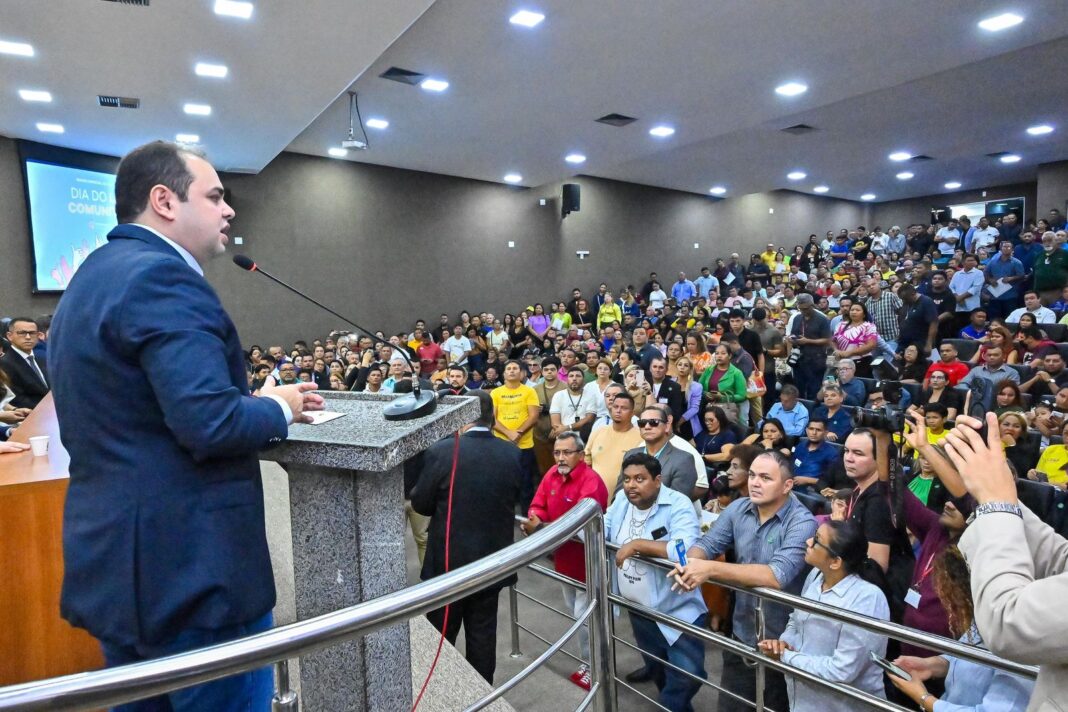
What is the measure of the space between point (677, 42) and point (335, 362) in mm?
5290

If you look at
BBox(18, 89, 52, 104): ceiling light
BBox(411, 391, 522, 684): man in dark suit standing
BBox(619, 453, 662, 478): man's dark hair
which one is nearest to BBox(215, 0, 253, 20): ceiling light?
BBox(18, 89, 52, 104): ceiling light

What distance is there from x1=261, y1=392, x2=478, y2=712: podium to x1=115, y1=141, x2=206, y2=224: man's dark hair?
0.44 metres

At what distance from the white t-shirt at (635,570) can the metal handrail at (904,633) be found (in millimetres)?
Result: 637

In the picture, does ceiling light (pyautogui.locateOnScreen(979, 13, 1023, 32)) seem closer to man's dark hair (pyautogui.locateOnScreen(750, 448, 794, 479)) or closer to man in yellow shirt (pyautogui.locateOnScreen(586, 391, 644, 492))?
man in yellow shirt (pyautogui.locateOnScreen(586, 391, 644, 492))

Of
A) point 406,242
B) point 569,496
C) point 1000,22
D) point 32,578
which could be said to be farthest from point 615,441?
point 406,242

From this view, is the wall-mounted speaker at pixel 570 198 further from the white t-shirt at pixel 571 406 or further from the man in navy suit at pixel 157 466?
the man in navy suit at pixel 157 466

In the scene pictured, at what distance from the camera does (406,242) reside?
40.3ft

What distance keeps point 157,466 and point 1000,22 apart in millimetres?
7443

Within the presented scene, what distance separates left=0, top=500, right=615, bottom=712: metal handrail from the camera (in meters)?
0.67

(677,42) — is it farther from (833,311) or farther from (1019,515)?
(1019,515)

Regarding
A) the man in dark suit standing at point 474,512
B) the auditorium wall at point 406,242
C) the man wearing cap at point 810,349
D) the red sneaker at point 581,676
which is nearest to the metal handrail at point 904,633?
the man in dark suit standing at point 474,512

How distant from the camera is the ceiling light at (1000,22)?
592 cm

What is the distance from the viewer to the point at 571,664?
3686mm

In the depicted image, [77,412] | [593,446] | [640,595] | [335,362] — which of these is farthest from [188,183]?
[335,362]
